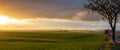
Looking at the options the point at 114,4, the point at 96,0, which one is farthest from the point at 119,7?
the point at 96,0

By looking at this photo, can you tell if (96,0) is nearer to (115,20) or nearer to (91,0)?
(91,0)

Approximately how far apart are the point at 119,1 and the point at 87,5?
8402mm

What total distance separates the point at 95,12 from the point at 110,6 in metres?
4.99

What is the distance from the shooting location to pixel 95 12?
77000mm

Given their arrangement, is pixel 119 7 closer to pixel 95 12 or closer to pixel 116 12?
pixel 116 12

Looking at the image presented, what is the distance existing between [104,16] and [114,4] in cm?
427

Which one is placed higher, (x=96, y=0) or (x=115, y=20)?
(x=96, y=0)

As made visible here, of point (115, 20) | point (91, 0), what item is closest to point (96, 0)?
point (91, 0)

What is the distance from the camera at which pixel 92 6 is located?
76.1 meters

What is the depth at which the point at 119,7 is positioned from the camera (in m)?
72.8

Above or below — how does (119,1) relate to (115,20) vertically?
above

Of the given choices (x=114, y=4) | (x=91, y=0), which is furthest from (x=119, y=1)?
(x=91, y=0)

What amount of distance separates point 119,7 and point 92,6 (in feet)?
23.0

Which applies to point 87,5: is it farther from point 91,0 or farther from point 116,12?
point 116,12
